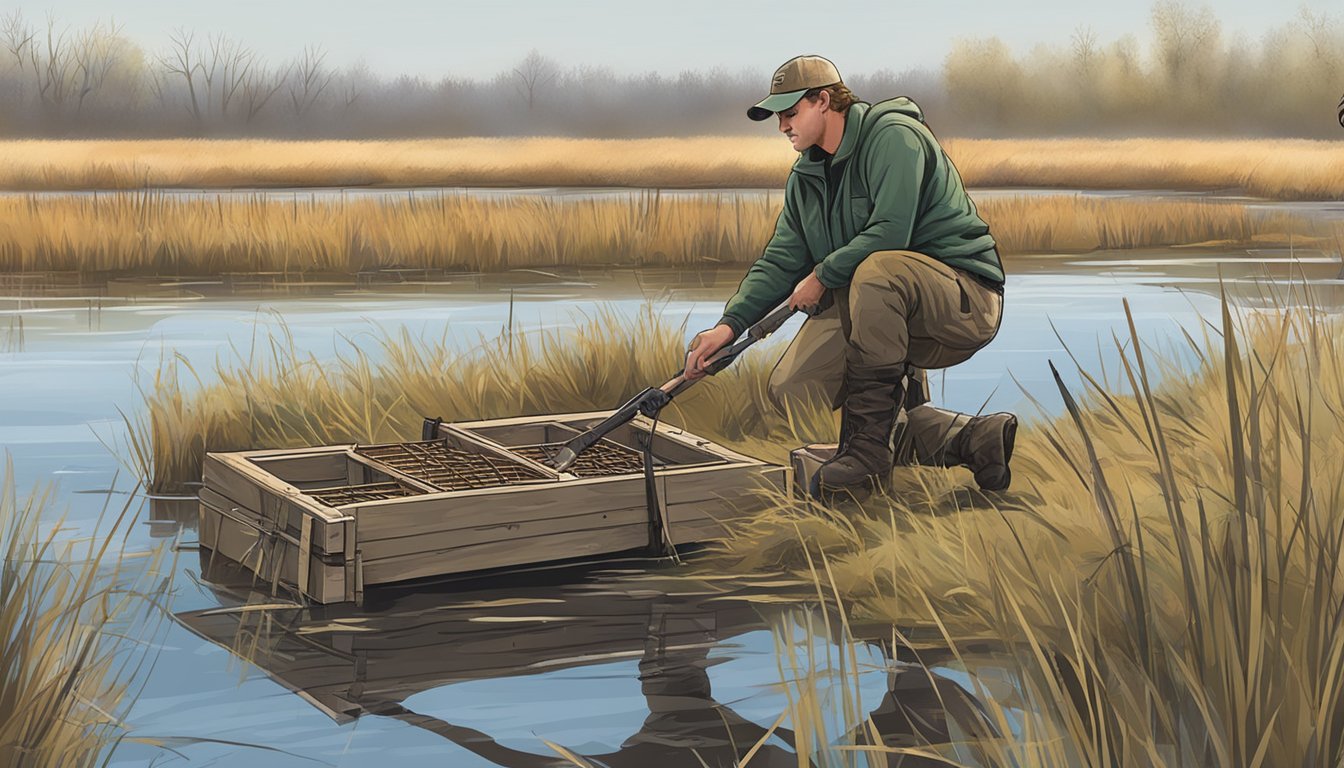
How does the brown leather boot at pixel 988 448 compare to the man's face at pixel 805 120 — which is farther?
the brown leather boot at pixel 988 448

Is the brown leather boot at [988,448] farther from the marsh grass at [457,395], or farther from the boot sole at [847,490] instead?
the marsh grass at [457,395]

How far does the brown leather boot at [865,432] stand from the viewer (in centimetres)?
530

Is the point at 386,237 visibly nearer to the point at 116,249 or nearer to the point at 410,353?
the point at 116,249

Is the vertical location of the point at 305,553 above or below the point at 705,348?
below

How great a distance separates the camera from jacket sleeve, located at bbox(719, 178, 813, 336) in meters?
5.53

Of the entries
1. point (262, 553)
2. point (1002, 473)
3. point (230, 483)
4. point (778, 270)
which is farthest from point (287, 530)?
point (1002, 473)

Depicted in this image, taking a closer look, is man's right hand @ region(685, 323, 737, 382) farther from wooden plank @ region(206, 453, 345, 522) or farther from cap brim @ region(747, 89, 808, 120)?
wooden plank @ region(206, 453, 345, 522)

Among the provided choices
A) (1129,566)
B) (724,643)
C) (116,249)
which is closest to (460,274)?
(116,249)

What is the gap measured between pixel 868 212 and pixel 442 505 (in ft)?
5.40

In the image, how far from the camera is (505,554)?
188 inches

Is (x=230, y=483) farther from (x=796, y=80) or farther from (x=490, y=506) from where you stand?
(x=796, y=80)

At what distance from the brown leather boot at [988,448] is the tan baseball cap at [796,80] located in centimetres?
118

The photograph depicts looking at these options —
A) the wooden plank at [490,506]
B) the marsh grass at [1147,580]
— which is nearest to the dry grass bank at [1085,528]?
the marsh grass at [1147,580]

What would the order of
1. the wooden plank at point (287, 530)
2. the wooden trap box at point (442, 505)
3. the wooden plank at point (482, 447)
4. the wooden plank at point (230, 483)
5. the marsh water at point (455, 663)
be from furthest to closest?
the wooden plank at point (482, 447), the wooden plank at point (230, 483), the wooden trap box at point (442, 505), the wooden plank at point (287, 530), the marsh water at point (455, 663)
